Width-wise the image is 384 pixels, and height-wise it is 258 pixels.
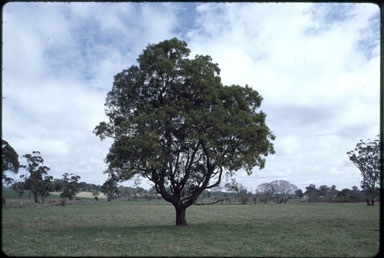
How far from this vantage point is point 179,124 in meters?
17.2

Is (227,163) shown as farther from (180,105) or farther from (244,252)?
(244,252)

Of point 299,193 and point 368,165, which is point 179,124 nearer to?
point 368,165

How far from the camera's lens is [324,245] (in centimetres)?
1388

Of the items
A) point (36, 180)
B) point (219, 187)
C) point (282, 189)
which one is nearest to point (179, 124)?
point (219, 187)

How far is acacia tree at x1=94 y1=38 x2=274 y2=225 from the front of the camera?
55.1ft

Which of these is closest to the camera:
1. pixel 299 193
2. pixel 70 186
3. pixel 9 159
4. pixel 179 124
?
pixel 179 124

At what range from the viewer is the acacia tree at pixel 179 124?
16.8 metres

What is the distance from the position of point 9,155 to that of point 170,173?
34945 mm

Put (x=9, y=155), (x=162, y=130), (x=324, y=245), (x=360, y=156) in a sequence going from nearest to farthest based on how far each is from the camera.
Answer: (x=324, y=245) → (x=162, y=130) → (x=9, y=155) → (x=360, y=156)

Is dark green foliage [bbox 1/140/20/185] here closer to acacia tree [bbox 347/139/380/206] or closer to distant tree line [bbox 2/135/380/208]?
distant tree line [bbox 2/135/380/208]

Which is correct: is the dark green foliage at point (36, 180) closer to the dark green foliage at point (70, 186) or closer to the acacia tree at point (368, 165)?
the dark green foliage at point (70, 186)

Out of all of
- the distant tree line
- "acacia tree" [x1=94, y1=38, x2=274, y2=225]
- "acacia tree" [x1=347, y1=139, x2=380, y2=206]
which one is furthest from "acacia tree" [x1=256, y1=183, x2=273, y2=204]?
"acacia tree" [x1=94, y1=38, x2=274, y2=225]

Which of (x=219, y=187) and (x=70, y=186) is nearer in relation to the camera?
(x=219, y=187)

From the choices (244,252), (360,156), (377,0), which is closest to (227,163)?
(244,252)
